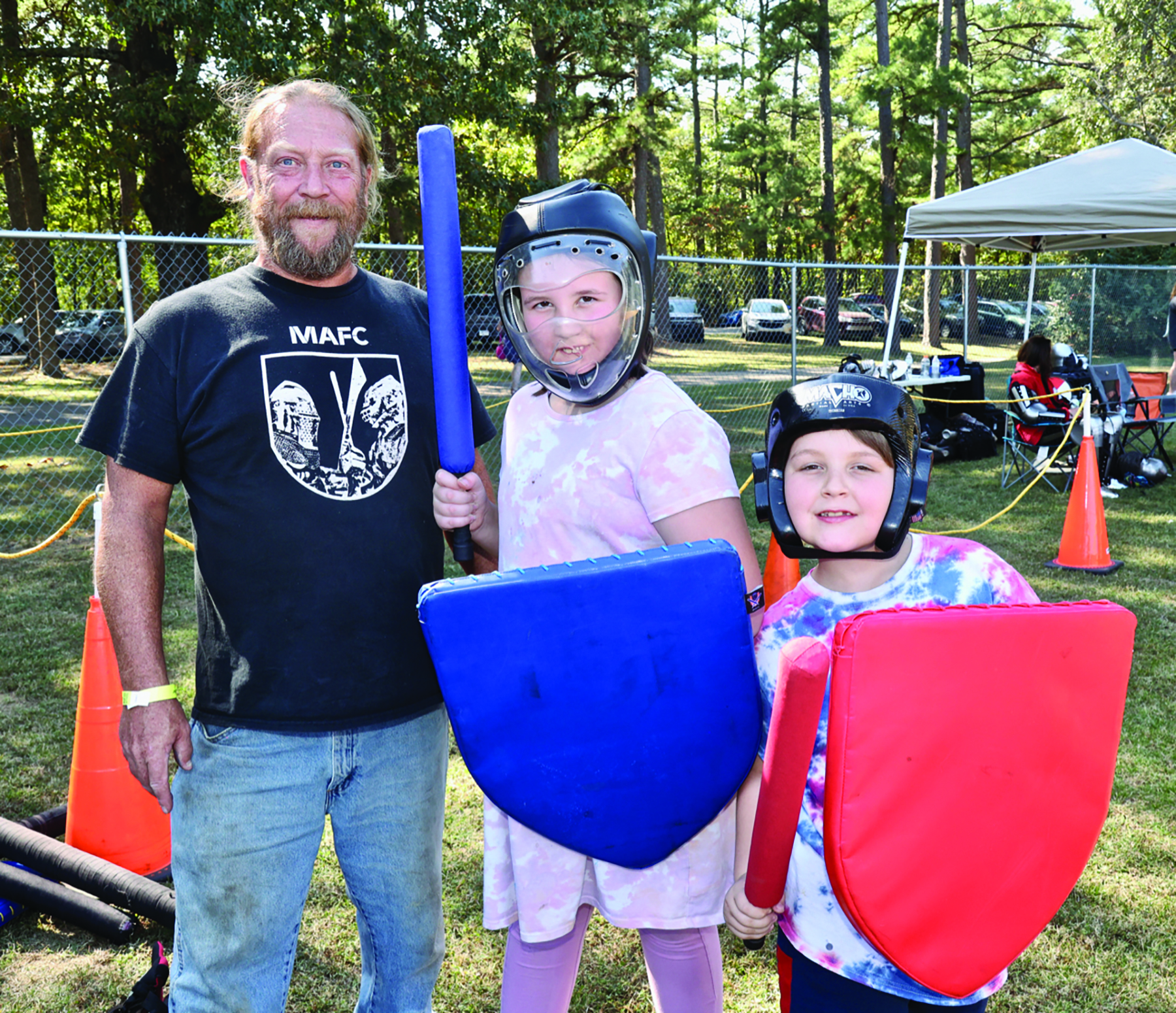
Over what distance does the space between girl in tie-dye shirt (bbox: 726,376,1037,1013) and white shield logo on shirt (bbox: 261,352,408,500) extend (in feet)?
2.59

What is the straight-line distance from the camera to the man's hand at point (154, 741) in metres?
1.84

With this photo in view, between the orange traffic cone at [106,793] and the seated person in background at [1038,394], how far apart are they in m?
8.60

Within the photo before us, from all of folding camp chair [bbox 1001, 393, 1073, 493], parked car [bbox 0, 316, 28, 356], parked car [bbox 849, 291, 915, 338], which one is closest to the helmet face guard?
folding camp chair [bbox 1001, 393, 1073, 493]

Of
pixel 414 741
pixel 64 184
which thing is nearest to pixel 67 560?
pixel 414 741

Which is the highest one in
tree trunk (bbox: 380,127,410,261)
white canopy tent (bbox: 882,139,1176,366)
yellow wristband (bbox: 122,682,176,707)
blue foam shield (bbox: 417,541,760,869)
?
tree trunk (bbox: 380,127,410,261)

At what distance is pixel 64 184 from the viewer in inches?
1048

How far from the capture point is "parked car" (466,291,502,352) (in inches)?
407

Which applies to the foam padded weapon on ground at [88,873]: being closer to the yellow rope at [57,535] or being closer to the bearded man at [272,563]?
the bearded man at [272,563]

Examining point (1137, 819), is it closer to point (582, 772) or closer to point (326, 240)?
point (582, 772)

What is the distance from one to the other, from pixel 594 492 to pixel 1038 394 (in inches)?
360

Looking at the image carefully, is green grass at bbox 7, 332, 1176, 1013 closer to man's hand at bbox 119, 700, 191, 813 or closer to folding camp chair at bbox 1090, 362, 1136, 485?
man's hand at bbox 119, 700, 191, 813

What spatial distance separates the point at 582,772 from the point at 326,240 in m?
1.17

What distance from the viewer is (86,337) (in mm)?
18203

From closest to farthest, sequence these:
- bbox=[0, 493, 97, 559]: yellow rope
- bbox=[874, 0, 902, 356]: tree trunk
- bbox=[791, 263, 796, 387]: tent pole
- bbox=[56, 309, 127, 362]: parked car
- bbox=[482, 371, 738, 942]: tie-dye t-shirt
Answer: bbox=[482, 371, 738, 942]: tie-dye t-shirt
bbox=[0, 493, 97, 559]: yellow rope
bbox=[791, 263, 796, 387]: tent pole
bbox=[56, 309, 127, 362]: parked car
bbox=[874, 0, 902, 356]: tree trunk
